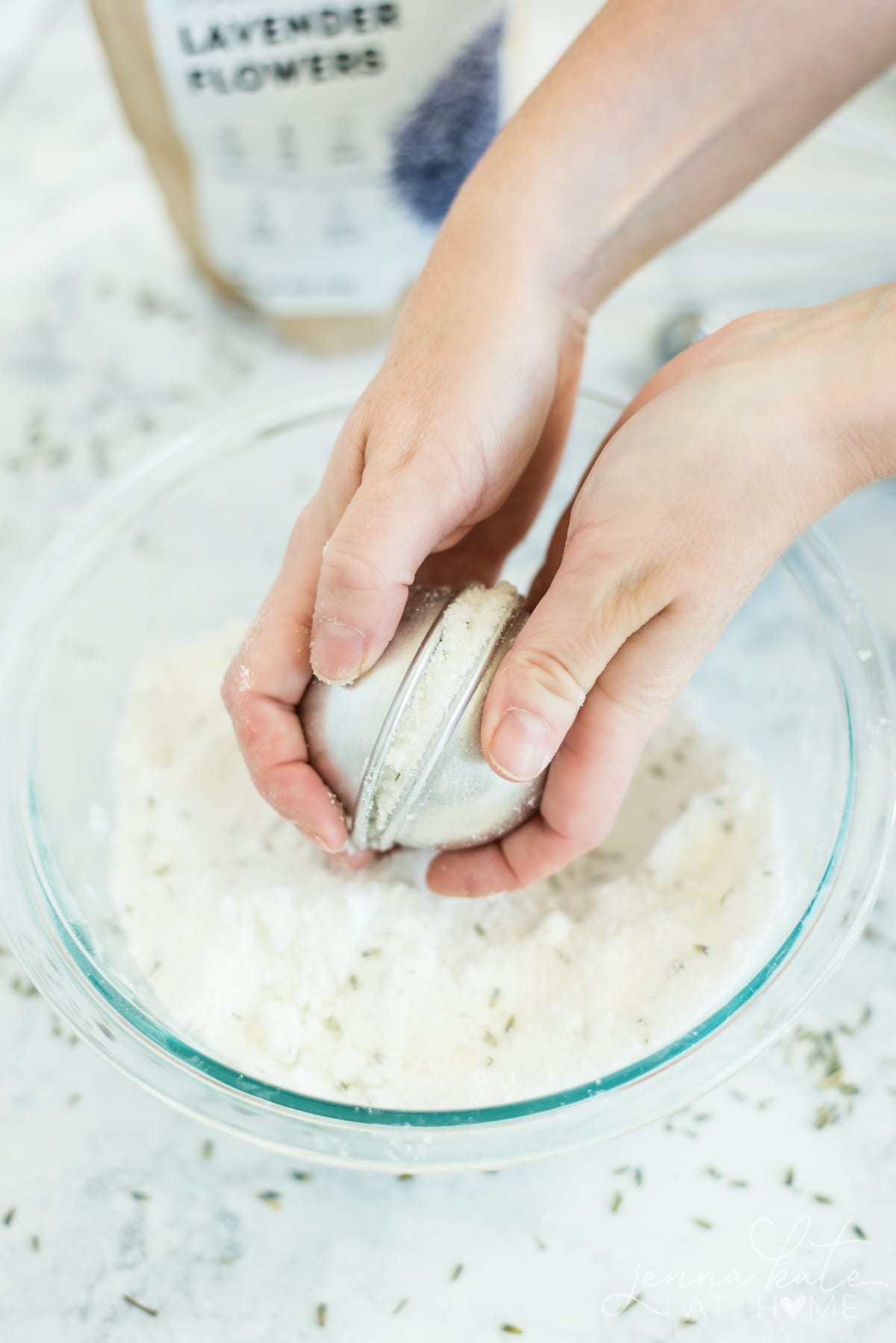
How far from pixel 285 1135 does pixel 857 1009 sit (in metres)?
0.45

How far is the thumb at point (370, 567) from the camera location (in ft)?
2.16

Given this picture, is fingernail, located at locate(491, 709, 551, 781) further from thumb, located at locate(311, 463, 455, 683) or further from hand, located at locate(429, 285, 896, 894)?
thumb, located at locate(311, 463, 455, 683)

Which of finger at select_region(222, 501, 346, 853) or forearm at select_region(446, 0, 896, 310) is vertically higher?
forearm at select_region(446, 0, 896, 310)

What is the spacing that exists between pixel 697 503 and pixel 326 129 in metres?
0.66

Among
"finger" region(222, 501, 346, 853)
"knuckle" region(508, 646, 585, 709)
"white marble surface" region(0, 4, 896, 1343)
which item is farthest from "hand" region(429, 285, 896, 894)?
"white marble surface" region(0, 4, 896, 1343)

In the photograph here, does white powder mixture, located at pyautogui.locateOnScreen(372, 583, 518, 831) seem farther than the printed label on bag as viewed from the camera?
No

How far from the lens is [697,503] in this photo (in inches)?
24.5

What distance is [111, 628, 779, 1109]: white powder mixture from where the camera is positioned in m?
0.72

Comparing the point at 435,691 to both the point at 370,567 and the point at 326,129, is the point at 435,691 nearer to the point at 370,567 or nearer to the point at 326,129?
the point at 370,567

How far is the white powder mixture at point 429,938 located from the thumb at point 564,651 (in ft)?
0.65

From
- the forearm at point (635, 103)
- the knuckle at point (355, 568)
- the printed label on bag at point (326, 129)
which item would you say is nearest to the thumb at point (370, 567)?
the knuckle at point (355, 568)

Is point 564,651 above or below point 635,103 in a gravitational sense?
below

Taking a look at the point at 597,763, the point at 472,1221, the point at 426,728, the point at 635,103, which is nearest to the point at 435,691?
the point at 426,728

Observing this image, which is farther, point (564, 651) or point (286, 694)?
point (286, 694)
